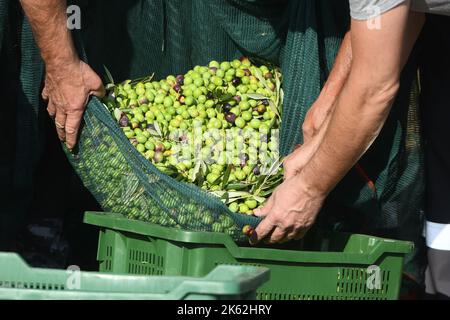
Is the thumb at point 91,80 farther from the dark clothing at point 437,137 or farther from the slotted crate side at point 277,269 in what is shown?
the dark clothing at point 437,137

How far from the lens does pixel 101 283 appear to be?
83.8 inches

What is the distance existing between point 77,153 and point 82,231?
676 millimetres

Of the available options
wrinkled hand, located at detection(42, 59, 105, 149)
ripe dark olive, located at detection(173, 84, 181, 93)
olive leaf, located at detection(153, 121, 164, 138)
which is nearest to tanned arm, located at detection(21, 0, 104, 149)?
wrinkled hand, located at detection(42, 59, 105, 149)

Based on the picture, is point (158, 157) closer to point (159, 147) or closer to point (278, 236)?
point (159, 147)

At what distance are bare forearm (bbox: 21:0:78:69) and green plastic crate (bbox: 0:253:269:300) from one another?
1.00 meters

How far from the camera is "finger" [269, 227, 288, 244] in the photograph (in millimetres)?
2932

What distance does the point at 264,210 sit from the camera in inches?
116

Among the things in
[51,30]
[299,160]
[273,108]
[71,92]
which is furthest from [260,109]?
[51,30]

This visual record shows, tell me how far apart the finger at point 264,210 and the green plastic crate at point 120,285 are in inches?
28.8

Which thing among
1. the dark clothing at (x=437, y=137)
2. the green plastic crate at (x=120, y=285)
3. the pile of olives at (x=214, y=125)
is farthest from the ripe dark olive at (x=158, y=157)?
the dark clothing at (x=437, y=137)

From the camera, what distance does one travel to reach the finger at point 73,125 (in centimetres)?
304

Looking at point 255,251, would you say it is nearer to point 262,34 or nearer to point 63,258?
point 262,34

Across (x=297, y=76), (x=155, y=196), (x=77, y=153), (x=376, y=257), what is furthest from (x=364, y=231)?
(x=77, y=153)

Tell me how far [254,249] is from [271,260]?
0.24 ft
